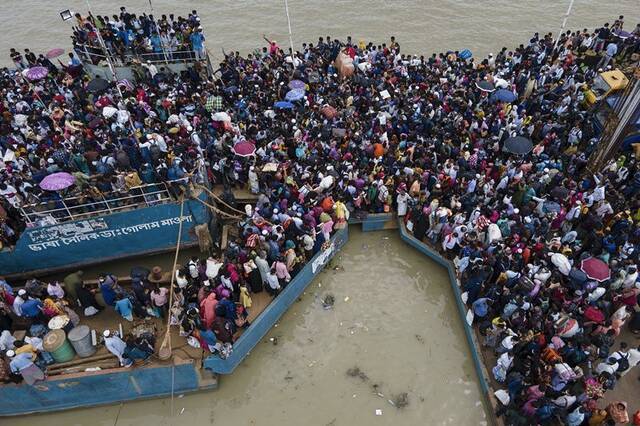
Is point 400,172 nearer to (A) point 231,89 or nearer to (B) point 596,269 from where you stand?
(B) point 596,269

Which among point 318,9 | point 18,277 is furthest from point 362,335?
point 318,9

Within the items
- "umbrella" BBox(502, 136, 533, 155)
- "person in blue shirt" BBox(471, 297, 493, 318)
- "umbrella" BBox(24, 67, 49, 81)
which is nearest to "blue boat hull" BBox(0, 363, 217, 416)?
Result: "person in blue shirt" BBox(471, 297, 493, 318)

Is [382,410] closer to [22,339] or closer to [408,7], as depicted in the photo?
[22,339]

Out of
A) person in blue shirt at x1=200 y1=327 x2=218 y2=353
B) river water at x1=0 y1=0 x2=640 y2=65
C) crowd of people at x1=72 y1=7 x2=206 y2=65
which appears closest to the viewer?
person in blue shirt at x1=200 y1=327 x2=218 y2=353

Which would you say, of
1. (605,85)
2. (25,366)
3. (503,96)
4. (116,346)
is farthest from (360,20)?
(25,366)

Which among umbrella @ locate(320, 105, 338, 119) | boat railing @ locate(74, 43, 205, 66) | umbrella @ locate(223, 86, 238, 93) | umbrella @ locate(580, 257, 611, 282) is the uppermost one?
boat railing @ locate(74, 43, 205, 66)

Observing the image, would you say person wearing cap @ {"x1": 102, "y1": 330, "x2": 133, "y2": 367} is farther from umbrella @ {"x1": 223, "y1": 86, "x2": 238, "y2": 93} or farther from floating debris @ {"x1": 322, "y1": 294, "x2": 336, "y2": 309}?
umbrella @ {"x1": 223, "y1": 86, "x2": 238, "y2": 93}

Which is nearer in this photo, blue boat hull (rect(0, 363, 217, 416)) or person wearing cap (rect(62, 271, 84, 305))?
blue boat hull (rect(0, 363, 217, 416))
